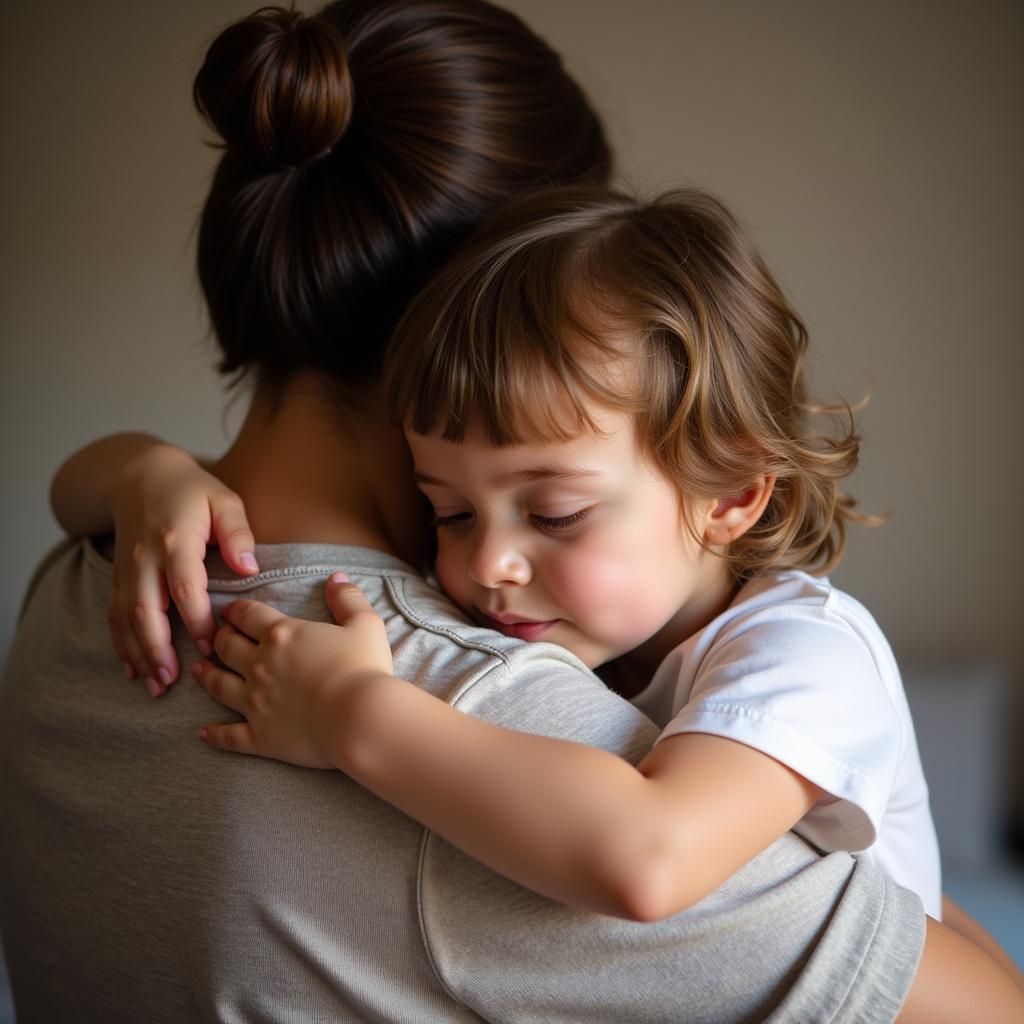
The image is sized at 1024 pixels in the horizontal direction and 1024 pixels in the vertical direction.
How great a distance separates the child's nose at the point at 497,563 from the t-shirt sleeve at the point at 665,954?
356 millimetres

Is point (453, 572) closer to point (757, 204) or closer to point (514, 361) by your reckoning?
point (514, 361)

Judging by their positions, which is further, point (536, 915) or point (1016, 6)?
point (1016, 6)

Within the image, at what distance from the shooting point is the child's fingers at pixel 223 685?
0.85 m

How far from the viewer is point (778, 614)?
1.02 metres

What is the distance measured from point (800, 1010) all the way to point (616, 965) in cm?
13

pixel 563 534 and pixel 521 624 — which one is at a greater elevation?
pixel 563 534

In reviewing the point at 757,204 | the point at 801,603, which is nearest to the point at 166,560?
the point at 801,603

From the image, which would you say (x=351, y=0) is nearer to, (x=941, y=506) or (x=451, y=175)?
(x=451, y=175)

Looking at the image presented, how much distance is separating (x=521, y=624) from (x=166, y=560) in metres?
0.37

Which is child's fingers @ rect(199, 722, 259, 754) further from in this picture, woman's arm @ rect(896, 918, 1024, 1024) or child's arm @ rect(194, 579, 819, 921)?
woman's arm @ rect(896, 918, 1024, 1024)

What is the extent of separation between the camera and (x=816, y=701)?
88 cm

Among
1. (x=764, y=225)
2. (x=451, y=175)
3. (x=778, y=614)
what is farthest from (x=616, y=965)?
(x=764, y=225)

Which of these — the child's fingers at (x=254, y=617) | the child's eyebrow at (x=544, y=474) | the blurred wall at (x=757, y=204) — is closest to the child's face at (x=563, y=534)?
the child's eyebrow at (x=544, y=474)

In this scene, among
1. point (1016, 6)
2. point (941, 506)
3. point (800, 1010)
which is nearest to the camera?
point (800, 1010)
